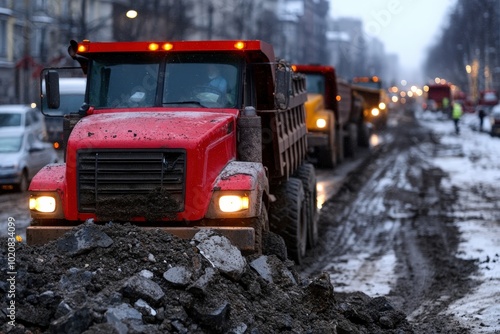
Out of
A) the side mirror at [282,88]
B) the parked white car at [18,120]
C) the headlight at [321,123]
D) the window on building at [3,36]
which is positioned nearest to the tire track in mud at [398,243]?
the headlight at [321,123]

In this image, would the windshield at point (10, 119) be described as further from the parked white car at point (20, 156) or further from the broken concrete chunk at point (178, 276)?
the broken concrete chunk at point (178, 276)

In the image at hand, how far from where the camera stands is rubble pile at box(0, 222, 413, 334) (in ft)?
21.1

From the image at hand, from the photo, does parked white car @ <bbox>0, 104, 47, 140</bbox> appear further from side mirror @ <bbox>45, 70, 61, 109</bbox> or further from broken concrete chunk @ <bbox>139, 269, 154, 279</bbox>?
broken concrete chunk @ <bbox>139, 269, 154, 279</bbox>

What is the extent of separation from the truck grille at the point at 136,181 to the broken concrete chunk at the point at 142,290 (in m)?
1.67

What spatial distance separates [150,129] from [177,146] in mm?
362

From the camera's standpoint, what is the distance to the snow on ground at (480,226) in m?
9.23

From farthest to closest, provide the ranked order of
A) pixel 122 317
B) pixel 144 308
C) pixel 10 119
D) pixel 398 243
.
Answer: pixel 10 119
pixel 398 243
pixel 144 308
pixel 122 317

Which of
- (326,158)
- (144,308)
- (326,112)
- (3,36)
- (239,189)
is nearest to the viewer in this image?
(144,308)

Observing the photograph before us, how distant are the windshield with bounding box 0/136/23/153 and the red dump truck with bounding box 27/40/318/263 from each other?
38.2 feet

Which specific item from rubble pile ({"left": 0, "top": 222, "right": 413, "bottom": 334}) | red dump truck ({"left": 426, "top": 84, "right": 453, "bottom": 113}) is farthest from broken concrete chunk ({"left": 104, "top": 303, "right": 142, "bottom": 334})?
red dump truck ({"left": 426, "top": 84, "right": 453, "bottom": 113})

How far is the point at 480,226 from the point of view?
15422mm

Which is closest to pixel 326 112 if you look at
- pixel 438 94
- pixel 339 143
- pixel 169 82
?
pixel 339 143

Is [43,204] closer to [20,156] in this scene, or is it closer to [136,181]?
[136,181]

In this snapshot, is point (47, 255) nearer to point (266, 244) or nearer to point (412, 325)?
point (266, 244)
